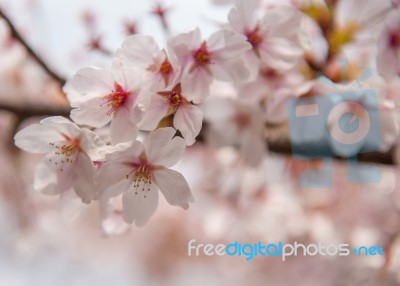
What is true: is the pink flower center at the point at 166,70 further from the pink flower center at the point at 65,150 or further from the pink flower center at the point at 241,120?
the pink flower center at the point at 241,120

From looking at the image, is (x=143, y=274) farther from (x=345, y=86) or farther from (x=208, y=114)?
(x=345, y=86)

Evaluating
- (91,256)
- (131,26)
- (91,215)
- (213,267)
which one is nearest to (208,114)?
(131,26)

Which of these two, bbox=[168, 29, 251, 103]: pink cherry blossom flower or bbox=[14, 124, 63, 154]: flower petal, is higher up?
bbox=[168, 29, 251, 103]: pink cherry blossom flower

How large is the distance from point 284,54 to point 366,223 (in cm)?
118

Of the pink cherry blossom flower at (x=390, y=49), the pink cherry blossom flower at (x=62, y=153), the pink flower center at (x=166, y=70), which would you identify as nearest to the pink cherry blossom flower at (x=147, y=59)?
the pink flower center at (x=166, y=70)

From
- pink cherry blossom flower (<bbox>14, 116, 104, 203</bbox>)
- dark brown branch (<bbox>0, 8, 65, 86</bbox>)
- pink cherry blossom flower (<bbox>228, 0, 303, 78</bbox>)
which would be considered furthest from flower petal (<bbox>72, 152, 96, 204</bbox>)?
dark brown branch (<bbox>0, 8, 65, 86</bbox>)

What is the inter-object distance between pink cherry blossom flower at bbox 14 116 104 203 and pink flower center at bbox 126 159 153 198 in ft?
0.19

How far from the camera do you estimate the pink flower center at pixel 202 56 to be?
2.18 ft

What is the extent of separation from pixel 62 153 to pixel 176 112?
0.18 metres

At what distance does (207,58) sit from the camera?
679mm

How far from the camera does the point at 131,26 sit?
0.97m

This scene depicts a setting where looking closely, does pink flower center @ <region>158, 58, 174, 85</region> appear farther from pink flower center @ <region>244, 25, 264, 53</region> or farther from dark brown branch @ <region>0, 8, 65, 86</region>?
dark brown branch @ <region>0, 8, 65, 86</region>

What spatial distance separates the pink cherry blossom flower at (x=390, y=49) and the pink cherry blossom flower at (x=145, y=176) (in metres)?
0.39

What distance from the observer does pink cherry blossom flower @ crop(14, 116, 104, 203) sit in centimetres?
60
